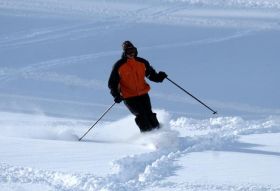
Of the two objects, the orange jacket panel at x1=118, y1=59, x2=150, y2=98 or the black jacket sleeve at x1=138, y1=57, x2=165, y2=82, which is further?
the black jacket sleeve at x1=138, y1=57, x2=165, y2=82

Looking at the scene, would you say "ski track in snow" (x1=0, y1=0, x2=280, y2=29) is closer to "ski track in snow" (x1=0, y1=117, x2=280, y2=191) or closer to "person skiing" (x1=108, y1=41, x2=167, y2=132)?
"person skiing" (x1=108, y1=41, x2=167, y2=132)

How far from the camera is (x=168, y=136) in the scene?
7.16 meters

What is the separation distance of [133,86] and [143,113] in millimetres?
387

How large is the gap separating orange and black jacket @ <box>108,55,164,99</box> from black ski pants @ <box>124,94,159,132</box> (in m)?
0.07

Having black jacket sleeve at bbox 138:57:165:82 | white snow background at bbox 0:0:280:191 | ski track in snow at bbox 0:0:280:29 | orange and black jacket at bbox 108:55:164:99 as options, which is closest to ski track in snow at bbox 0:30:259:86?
white snow background at bbox 0:0:280:191

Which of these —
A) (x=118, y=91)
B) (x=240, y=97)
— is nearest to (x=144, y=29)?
(x=240, y=97)

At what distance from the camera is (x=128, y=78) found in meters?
7.80

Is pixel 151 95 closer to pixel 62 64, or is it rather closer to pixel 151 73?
pixel 62 64

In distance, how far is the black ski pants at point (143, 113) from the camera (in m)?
7.84

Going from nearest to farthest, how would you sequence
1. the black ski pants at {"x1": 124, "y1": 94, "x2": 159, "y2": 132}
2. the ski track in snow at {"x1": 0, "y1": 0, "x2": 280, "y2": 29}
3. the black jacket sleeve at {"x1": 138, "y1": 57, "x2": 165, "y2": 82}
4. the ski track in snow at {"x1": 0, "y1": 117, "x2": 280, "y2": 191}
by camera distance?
1. the ski track in snow at {"x1": 0, "y1": 117, "x2": 280, "y2": 191}
2. the black ski pants at {"x1": 124, "y1": 94, "x2": 159, "y2": 132}
3. the black jacket sleeve at {"x1": 138, "y1": 57, "x2": 165, "y2": 82}
4. the ski track in snow at {"x1": 0, "y1": 0, "x2": 280, "y2": 29}

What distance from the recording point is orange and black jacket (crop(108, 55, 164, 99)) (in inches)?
303

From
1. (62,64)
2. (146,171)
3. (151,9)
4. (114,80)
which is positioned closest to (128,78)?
(114,80)

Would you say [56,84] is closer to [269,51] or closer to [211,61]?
[211,61]

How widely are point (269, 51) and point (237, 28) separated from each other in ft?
7.53
